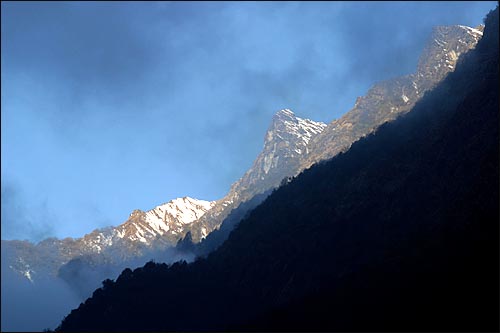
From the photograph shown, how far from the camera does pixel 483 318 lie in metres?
194

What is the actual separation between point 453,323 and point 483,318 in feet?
29.4

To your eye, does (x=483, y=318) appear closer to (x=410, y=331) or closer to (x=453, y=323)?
(x=453, y=323)

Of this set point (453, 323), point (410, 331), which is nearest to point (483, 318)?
point (453, 323)

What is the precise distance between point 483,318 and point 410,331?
2213 centimetres

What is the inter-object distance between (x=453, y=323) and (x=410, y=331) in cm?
1320

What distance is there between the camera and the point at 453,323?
643 ft

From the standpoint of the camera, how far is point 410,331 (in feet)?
655
